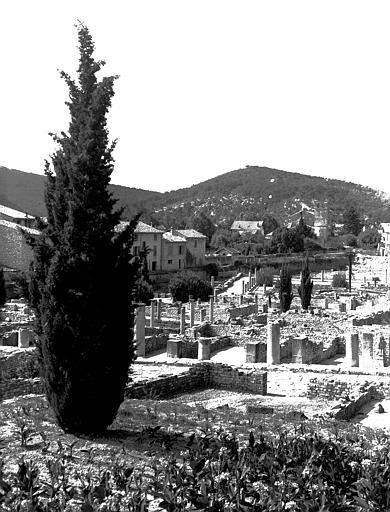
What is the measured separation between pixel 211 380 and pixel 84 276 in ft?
27.6

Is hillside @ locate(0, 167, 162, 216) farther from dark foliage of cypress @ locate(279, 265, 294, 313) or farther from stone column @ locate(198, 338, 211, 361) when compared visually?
stone column @ locate(198, 338, 211, 361)

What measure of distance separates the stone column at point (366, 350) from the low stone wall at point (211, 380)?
5.72 m

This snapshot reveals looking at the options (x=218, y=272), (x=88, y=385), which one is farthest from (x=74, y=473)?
(x=218, y=272)

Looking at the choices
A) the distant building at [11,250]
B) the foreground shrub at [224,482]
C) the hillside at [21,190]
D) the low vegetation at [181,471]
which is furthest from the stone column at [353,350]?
the hillside at [21,190]

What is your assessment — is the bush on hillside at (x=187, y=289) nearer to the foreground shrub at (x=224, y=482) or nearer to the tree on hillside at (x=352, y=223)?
the foreground shrub at (x=224, y=482)

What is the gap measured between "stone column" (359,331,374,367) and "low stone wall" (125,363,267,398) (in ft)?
18.8

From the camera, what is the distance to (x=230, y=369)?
17.4 metres

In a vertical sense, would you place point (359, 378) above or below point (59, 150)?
below

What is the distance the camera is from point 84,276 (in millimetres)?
9812

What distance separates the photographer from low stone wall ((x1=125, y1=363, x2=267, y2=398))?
15.9m

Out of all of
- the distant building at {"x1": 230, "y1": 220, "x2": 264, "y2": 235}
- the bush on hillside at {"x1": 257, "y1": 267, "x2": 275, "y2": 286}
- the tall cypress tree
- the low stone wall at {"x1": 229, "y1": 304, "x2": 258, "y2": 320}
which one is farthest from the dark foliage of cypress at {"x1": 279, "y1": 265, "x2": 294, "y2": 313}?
the distant building at {"x1": 230, "y1": 220, "x2": 264, "y2": 235}

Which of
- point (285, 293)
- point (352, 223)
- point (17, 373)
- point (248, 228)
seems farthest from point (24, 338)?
point (352, 223)

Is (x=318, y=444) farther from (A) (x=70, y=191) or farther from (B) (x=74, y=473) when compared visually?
(A) (x=70, y=191)

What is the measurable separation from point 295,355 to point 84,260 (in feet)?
43.7
